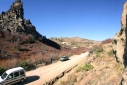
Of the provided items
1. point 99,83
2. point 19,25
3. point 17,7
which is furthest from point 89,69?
point 17,7

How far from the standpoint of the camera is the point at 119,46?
357 inches

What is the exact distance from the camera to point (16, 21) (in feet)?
222

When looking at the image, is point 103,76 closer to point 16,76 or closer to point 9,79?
point 16,76

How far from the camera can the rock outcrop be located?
6359 centimetres

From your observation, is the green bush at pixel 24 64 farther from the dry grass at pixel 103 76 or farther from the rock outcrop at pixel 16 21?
the rock outcrop at pixel 16 21

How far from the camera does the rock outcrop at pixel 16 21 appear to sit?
209ft

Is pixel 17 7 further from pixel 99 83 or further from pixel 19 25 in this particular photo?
pixel 99 83

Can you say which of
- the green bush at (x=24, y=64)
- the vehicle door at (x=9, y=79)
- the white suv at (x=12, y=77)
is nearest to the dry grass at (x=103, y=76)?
the white suv at (x=12, y=77)

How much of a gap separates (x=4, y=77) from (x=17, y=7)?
6298cm

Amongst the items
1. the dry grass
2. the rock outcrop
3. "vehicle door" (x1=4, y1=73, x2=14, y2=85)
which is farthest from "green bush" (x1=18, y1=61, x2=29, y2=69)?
the rock outcrop

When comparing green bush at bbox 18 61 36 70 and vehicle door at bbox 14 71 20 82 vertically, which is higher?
green bush at bbox 18 61 36 70

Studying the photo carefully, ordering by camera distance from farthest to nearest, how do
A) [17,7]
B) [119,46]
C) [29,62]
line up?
[17,7] < [29,62] < [119,46]

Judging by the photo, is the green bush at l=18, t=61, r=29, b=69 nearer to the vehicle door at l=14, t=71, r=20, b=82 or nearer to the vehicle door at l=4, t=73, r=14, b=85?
the vehicle door at l=14, t=71, r=20, b=82

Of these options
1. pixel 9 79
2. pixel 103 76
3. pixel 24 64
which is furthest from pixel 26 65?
pixel 103 76
